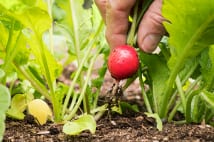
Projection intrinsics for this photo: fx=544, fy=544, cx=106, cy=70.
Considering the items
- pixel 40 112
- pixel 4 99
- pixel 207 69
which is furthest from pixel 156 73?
pixel 4 99

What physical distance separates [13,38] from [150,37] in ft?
1.52

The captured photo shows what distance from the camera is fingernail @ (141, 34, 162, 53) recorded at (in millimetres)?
1633

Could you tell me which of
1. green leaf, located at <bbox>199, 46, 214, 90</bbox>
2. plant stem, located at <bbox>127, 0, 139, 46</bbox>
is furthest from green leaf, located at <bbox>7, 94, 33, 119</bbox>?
green leaf, located at <bbox>199, 46, 214, 90</bbox>

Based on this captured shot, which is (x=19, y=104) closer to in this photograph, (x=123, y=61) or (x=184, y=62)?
(x=123, y=61)

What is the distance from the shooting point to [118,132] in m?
1.61

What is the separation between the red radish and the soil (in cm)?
17

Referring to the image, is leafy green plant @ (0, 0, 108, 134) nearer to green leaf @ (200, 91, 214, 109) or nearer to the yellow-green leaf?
the yellow-green leaf

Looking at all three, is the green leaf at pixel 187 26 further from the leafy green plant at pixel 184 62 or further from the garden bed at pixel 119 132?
the garden bed at pixel 119 132

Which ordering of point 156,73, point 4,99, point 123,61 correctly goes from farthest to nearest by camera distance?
1. point 156,73
2. point 123,61
3. point 4,99

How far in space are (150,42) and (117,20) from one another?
120 mm

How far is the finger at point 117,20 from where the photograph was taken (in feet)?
5.27

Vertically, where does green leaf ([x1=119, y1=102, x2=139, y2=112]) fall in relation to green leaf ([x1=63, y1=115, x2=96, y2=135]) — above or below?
above

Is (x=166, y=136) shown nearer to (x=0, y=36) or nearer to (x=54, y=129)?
(x=54, y=129)

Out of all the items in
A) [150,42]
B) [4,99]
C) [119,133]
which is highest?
[150,42]
